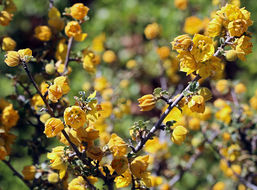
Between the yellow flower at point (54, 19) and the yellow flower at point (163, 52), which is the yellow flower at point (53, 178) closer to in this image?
the yellow flower at point (54, 19)

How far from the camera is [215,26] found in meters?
1.18

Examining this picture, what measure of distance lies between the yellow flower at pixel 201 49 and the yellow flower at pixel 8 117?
2.92 ft

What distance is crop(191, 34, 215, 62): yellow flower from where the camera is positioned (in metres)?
1.09

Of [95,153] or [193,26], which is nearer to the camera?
[95,153]

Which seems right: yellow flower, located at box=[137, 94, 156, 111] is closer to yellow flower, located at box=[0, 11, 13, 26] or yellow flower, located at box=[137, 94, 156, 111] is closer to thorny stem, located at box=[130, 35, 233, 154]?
thorny stem, located at box=[130, 35, 233, 154]

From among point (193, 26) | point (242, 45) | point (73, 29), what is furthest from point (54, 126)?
point (193, 26)

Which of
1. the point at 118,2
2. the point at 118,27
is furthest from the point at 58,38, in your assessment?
the point at 118,2

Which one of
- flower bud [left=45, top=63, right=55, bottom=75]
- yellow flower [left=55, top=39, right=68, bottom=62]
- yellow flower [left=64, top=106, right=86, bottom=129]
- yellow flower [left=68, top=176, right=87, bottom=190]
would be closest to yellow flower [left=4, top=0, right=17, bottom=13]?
yellow flower [left=55, top=39, right=68, bottom=62]

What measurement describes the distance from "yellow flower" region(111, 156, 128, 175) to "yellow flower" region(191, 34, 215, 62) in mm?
433

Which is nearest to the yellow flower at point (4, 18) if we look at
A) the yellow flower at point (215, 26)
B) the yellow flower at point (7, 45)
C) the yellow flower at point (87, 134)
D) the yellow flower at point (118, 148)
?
the yellow flower at point (7, 45)

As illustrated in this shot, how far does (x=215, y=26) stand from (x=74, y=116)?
616 mm

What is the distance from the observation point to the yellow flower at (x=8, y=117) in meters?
1.46

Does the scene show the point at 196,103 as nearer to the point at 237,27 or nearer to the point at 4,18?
the point at 237,27

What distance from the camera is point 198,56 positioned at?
3.59 feet
